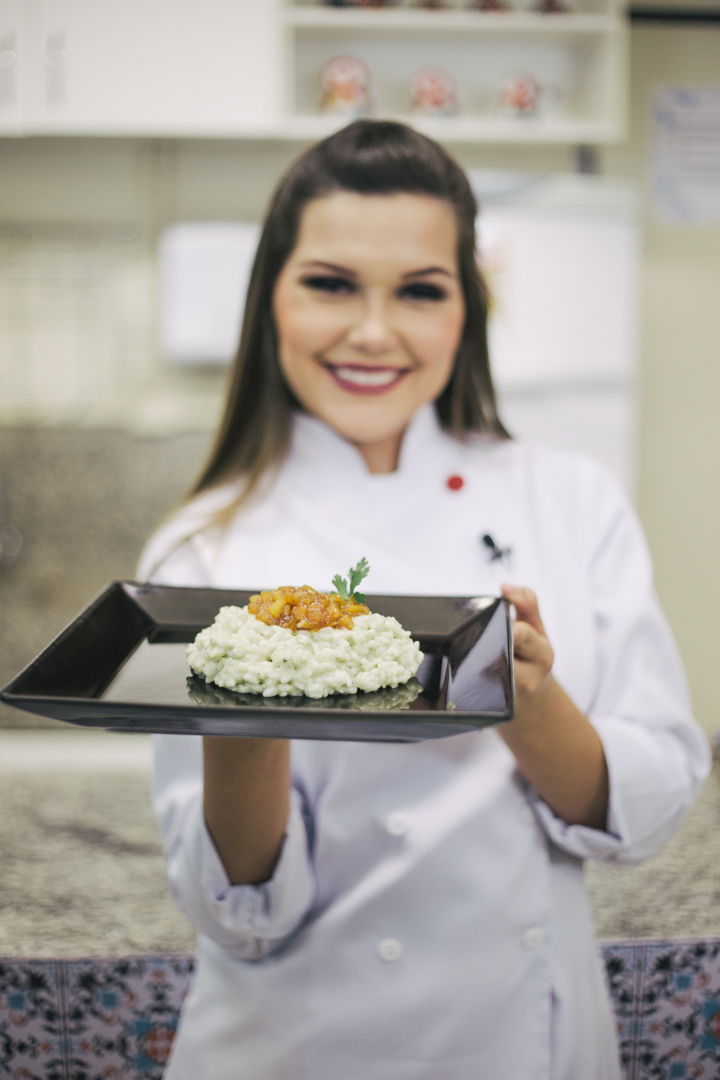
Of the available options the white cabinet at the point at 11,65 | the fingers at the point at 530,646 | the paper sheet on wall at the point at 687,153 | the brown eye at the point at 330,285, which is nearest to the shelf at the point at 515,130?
the paper sheet on wall at the point at 687,153

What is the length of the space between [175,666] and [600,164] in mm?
2853

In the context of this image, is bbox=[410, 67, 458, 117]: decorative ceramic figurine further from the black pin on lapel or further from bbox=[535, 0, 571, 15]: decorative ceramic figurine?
the black pin on lapel

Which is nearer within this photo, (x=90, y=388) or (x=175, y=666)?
(x=175, y=666)

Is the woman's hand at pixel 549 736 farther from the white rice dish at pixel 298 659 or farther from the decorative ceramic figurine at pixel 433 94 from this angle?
the decorative ceramic figurine at pixel 433 94

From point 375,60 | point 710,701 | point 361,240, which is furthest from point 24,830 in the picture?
point 710,701

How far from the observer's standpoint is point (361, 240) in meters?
0.97

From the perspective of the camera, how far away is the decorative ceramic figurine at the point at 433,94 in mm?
2818

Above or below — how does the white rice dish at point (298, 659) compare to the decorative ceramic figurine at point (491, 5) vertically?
below

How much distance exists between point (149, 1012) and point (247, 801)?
456 mm

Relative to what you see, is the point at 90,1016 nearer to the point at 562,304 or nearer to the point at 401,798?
the point at 401,798

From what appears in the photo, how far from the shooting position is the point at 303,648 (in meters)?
0.79

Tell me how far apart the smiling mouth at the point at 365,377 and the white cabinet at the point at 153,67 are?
1929 millimetres

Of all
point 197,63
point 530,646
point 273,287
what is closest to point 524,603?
point 530,646

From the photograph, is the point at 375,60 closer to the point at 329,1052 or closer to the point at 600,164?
the point at 600,164
